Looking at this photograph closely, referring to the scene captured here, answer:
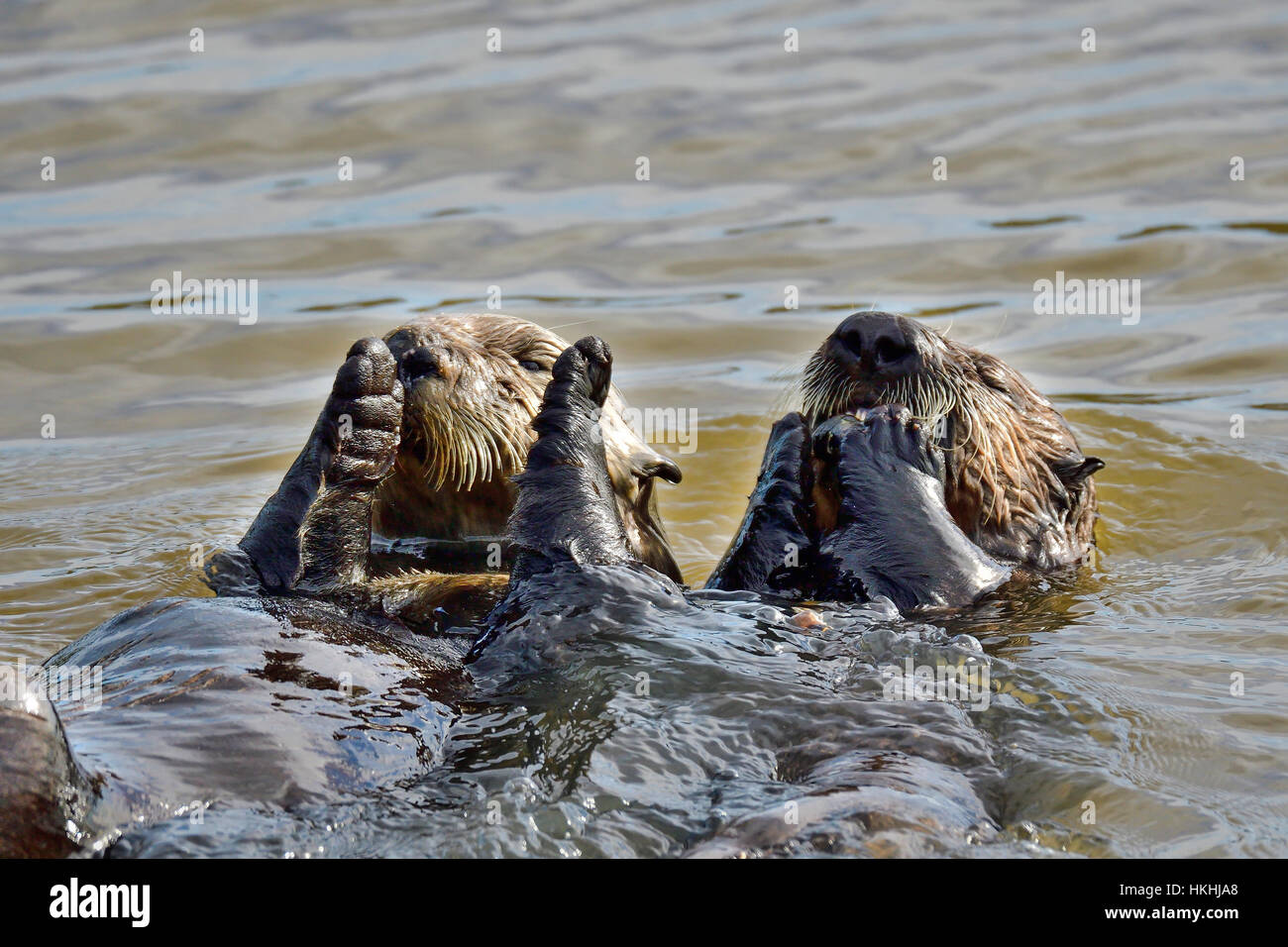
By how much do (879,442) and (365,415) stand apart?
5.35 feet

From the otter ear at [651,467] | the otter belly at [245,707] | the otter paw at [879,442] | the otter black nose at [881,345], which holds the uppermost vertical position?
the otter black nose at [881,345]

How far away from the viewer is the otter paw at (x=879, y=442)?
472 centimetres

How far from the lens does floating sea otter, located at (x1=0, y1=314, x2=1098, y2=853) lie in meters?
3.13

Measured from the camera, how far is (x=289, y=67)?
11.9 m

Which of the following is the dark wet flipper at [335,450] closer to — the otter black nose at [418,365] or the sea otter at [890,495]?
the otter black nose at [418,365]

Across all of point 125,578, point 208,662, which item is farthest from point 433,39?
point 208,662

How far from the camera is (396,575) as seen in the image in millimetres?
5008

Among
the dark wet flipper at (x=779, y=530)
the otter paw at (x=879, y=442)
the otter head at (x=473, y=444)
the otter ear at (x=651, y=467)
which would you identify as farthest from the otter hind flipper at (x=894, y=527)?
the otter head at (x=473, y=444)

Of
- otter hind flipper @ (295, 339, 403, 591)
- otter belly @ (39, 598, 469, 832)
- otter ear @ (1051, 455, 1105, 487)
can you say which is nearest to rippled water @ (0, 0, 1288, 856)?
otter belly @ (39, 598, 469, 832)

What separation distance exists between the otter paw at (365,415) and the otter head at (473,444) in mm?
262

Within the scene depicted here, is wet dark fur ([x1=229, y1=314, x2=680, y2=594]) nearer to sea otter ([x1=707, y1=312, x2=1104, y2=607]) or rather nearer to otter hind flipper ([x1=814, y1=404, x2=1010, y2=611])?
sea otter ([x1=707, y1=312, x2=1104, y2=607])

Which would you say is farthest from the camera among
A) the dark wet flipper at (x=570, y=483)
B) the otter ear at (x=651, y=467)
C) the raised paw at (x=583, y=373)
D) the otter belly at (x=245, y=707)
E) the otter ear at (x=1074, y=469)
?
the otter ear at (x=1074, y=469)

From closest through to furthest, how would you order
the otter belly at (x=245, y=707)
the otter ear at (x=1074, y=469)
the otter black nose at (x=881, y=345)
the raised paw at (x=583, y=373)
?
the otter belly at (x=245, y=707)
the raised paw at (x=583, y=373)
the otter black nose at (x=881, y=345)
the otter ear at (x=1074, y=469)

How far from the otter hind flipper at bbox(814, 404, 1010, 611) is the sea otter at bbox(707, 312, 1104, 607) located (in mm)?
11
